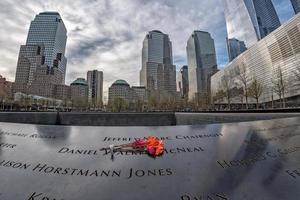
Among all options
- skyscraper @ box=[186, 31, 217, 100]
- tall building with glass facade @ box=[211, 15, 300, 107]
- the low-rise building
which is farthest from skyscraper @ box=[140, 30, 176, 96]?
tall building with glass facade @ box=[211, 15, 300, 107]

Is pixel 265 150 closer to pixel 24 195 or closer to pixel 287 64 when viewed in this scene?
pixel 24 195

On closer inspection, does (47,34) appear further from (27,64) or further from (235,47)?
(235,47)

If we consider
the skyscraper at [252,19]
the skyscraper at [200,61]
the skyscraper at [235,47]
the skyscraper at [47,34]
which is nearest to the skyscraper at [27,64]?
the skyscraper at [47,34]

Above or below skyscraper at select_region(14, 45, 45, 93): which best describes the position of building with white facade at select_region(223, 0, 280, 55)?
above

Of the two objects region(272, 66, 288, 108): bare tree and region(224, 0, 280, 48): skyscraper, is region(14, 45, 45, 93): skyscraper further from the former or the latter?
region(224, 0, 280, 48): skyscraper

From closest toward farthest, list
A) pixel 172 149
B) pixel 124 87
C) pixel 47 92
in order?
pixel 172 149, pixel 47 92, pixel 124 87

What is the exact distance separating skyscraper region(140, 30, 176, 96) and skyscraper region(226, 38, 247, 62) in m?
53.0

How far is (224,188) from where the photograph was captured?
2.08 metres

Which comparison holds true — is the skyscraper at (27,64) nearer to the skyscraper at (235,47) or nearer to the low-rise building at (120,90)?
the low-rise building at (120,90)

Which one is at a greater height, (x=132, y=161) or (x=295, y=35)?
(x=295, y=35)

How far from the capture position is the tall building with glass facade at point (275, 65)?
6050 cm

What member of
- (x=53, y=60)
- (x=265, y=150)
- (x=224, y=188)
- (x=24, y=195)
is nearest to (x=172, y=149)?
(x=224, y=188)

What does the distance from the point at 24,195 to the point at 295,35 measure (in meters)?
83.0

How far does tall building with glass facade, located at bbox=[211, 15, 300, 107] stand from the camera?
198ft
